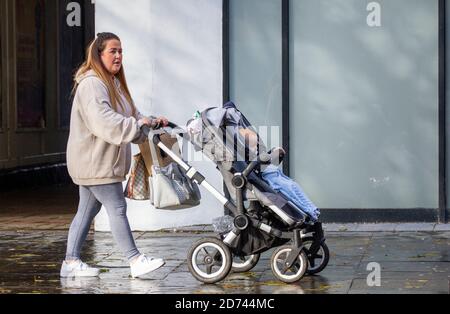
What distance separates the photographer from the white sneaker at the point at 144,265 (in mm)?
9367

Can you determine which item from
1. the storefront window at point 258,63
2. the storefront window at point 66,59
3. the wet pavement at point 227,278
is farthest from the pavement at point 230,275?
the storefront window at point 66,59

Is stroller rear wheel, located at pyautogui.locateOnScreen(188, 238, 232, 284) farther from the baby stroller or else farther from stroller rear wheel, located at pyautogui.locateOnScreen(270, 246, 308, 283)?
stroller rear wheel, located at pyautogui.locateOnScreen(270, 246, 308, 283)

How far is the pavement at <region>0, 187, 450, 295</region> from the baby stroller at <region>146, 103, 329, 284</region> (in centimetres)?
18

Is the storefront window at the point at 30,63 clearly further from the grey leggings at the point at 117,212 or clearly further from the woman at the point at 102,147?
the grey leggings at the point at 117,212

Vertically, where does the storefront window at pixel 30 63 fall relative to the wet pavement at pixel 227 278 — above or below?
above

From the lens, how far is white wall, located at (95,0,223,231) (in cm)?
1295

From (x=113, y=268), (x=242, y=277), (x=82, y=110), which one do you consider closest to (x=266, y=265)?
(x=242, y=277)

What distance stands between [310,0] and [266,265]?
156 inches

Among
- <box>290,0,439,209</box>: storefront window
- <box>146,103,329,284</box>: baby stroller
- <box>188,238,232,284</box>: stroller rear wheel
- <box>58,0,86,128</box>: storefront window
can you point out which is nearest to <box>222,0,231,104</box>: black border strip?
<box>290,0,439,209</box>: storefront window

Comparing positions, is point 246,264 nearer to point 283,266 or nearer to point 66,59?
point 283,266

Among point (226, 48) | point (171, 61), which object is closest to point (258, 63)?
point (226, 48)

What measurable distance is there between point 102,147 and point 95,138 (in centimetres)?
10

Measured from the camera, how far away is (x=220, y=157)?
30.2 ft

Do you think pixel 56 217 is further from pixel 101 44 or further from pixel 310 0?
pixel 101 44
